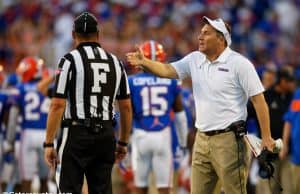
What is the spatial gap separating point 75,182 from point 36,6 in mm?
14550

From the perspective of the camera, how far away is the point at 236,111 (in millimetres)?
9070

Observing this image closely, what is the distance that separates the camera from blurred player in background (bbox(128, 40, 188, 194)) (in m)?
12.0

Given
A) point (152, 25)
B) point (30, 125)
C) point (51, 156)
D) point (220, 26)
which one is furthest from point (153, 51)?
point (152, 25)

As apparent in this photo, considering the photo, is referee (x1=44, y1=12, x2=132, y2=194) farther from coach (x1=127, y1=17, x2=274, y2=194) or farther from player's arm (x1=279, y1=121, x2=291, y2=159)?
player's arm (x1=279, y1=121, x2=291, y2=159)

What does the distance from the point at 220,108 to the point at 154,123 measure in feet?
10.4

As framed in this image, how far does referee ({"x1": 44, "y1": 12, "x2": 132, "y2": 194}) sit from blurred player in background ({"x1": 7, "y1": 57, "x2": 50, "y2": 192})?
13.7 feet

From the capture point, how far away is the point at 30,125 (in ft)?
43.7

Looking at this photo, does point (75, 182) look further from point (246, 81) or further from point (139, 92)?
point (139, 92)

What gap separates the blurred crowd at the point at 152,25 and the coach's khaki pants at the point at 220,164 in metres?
11.6

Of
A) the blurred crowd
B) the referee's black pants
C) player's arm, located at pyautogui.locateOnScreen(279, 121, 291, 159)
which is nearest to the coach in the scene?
the referee's black pants

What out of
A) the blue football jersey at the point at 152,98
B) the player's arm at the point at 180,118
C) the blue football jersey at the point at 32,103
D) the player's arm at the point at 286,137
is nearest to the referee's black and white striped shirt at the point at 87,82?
the blue football jersey at the point at 152,98

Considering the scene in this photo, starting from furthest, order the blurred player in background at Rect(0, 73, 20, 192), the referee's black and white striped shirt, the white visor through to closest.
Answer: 1. the blurred player in background at Rect(0, 73, 20, 192)
2. the white visor
3. the referee's black and white striped shirt

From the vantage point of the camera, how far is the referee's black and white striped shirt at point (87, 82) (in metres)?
8.77

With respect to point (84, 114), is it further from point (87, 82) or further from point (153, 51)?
point (153, 51)
